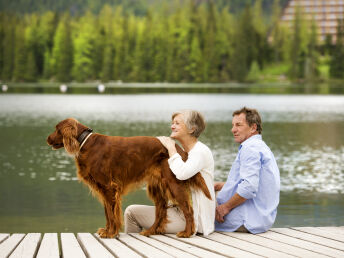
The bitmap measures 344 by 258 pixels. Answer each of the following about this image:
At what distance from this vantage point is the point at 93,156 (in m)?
4.93

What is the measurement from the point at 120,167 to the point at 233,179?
3.28 feet

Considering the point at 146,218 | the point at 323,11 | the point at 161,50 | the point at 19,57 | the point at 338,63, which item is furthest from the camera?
the point at 323,11

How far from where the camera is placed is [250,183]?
495 centimetres

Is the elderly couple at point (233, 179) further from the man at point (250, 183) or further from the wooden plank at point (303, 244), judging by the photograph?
the wooden plank at point (303, 244)

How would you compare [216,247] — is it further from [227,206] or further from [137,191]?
[137,191]

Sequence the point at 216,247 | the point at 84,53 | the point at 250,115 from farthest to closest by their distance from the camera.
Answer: the point at 84,53
the point at 250,115
the point at 216,247

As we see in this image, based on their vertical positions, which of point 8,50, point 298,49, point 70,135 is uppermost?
point 8,50

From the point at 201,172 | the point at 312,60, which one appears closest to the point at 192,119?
the point at 201,172

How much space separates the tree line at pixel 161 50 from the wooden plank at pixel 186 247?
417ft

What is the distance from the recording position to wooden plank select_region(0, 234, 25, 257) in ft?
15.1

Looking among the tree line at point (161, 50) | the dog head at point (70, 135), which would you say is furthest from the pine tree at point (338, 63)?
the dog head at point (70, 135)

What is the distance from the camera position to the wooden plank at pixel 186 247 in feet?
14.5

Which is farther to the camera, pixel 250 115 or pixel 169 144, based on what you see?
pixel 250 115

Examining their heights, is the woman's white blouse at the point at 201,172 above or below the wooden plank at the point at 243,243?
above
